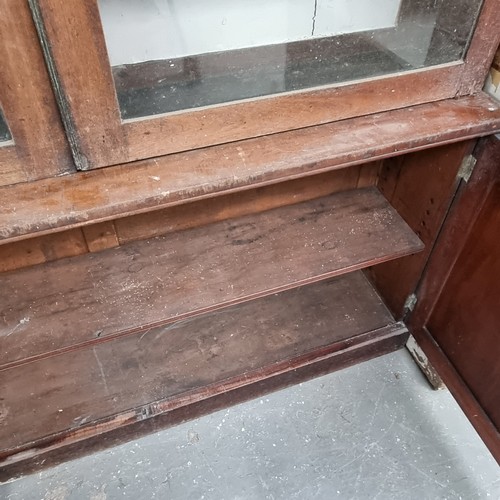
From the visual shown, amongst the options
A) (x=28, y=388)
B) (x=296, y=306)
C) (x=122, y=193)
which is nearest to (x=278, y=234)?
(x=296, y=306)

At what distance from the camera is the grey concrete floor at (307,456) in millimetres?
1229

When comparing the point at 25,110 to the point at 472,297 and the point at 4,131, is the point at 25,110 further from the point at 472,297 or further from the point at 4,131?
the point at 472,297

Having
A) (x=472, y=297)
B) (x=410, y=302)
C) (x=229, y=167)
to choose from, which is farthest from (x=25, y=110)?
(x=410, y=302)

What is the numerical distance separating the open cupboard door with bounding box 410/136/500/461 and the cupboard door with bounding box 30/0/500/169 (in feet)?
0.74

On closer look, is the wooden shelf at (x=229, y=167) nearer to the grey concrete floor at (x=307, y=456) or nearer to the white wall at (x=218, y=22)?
the white wall at (x=218, y=22)

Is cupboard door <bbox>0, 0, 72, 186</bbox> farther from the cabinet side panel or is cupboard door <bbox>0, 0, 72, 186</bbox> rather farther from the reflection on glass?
the cabinet side panel

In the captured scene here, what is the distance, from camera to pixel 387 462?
4.20 ft

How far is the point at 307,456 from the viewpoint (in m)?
1.29

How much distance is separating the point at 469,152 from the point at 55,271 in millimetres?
962

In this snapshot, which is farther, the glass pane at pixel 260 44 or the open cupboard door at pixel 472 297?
the open cupboard door at pixel 472 297

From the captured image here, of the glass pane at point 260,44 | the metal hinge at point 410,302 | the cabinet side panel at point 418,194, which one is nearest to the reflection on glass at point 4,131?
the glass pane at point 260,44

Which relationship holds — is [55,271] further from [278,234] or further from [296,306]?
[296,306]

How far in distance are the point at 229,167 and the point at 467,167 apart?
552mm

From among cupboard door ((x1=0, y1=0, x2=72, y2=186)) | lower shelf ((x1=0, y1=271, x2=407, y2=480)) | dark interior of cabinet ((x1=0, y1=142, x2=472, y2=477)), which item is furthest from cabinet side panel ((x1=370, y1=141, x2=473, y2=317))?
cupboard door ((x1=0, y1=0, x2=72, y2=186))
